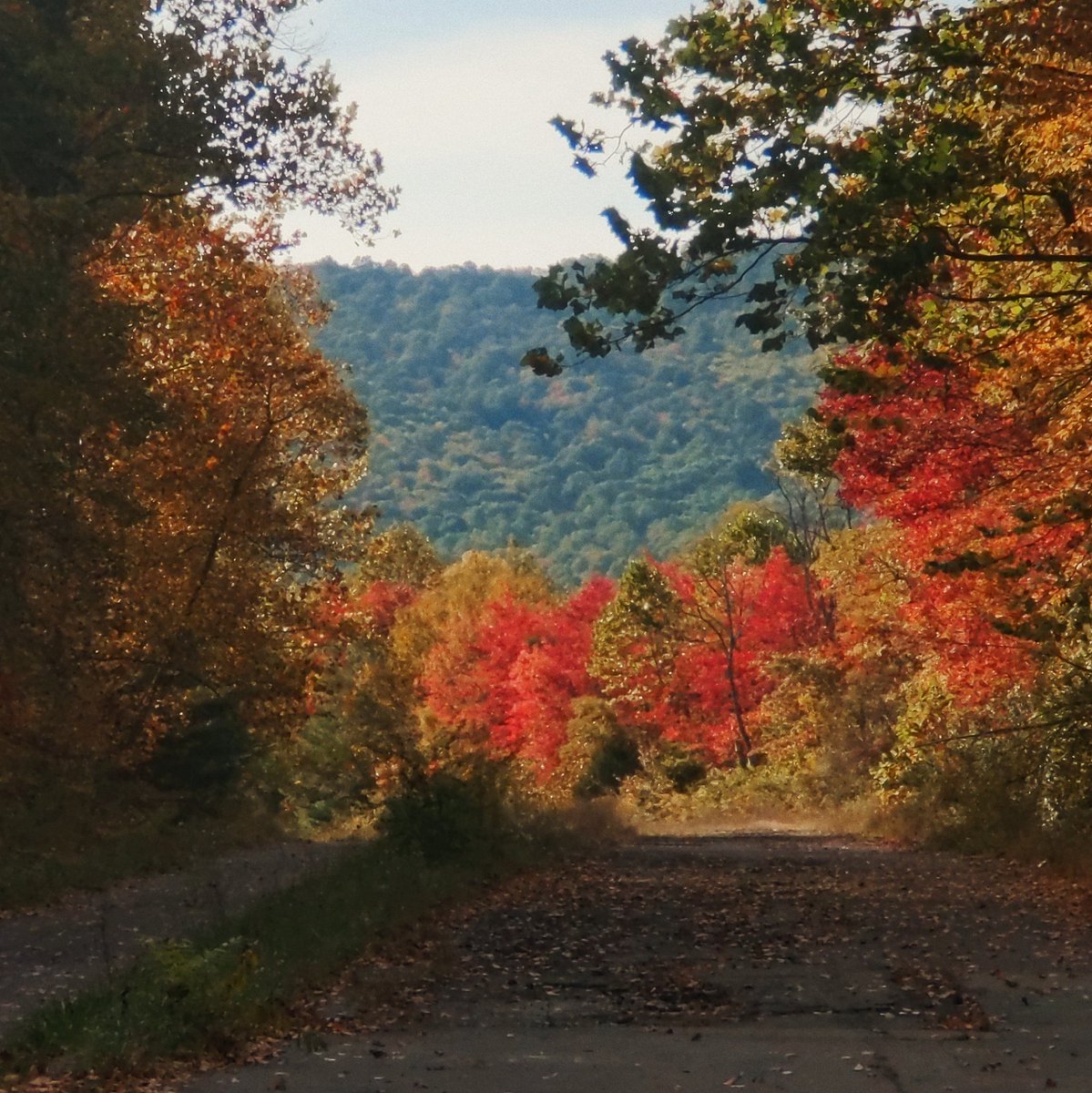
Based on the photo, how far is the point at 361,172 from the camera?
25.6 meters

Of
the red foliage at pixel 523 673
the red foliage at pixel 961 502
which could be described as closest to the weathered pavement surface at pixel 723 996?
the red foliage at pixel 961 502

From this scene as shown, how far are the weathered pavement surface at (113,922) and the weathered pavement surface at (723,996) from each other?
8.17 feet

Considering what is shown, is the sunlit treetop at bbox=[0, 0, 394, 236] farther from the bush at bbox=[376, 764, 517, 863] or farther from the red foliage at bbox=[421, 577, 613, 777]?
the red foliage at bbox=[421, 577, 613, 777]

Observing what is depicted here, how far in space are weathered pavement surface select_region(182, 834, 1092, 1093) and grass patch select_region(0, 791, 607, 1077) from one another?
41cm

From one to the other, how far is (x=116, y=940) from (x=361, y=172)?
13365 millimetres

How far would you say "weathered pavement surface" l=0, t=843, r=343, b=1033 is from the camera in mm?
13625

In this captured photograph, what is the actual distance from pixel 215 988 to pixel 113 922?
846 centimetres

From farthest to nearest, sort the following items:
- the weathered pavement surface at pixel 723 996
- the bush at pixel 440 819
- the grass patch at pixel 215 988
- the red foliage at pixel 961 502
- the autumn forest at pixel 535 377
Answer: the bush at pixel 440 819, the red foliage at pixel 961 502, the autumn forest at pixel 535 377, the grass patch at pixel 215 988, the weathered pavement surface at pixel 723 996

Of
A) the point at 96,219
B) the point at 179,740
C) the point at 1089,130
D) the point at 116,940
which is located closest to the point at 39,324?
the point at 96,219

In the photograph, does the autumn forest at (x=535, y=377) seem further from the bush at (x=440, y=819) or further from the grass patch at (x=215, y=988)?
the grass patch at (x=215, y=988)

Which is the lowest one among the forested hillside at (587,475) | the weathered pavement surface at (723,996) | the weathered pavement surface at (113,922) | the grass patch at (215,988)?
the weathered pavement surface at (723,996)

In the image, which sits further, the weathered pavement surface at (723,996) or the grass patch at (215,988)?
the grass patch at (215,988)

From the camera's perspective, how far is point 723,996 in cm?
1191

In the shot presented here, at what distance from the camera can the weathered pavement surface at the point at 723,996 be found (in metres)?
9.19
